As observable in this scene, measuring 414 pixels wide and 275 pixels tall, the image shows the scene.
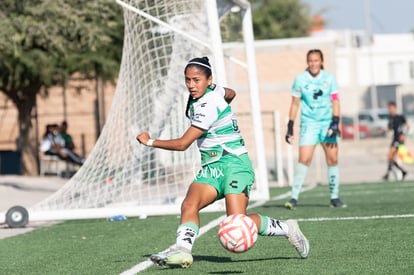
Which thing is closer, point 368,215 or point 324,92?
point 368,215

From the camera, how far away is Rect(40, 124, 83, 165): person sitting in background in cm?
2808

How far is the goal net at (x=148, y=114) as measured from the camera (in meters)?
14.7

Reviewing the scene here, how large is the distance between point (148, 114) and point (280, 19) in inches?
2107

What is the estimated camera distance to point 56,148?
2827cm

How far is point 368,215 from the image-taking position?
12.7 metres

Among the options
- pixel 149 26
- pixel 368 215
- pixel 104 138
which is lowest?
pixel 368 215

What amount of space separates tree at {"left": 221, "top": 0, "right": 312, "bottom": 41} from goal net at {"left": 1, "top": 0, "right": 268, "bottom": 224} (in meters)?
47.1

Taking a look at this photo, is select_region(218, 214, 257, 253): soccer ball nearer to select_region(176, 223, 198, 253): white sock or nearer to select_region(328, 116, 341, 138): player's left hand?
select_region(176, 223, 198, 253): white sock

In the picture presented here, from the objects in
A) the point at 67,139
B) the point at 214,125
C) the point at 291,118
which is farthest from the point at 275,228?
the point at 67,139

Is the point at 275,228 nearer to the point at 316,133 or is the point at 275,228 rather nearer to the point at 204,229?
the point at 204,229

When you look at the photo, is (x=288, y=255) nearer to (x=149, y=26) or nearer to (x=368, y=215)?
(x=368, y=215)

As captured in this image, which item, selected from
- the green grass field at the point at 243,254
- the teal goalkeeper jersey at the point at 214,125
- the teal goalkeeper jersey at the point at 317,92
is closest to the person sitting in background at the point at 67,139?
the green grass field at the point at 243,254

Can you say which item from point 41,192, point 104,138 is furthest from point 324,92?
point 41,192

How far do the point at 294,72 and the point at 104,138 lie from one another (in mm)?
31125
